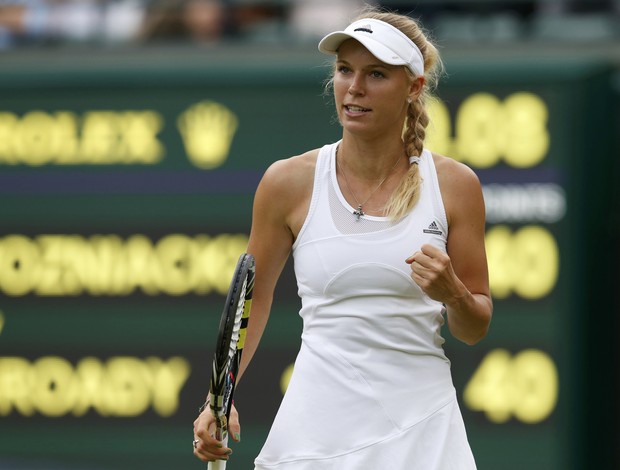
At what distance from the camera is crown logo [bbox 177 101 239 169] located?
6141 millimetres

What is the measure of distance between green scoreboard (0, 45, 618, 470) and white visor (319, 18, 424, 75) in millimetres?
2788

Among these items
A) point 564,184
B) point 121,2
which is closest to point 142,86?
point 121,2

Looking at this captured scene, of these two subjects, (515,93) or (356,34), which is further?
(515,93)

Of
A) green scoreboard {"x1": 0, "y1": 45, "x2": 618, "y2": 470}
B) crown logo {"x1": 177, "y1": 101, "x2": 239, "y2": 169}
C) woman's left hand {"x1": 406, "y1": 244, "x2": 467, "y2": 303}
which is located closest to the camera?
woman's left hand {"x1": 406, "y1": 244, "x2": 467, "y2": 303}

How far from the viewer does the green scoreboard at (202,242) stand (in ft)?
19.6

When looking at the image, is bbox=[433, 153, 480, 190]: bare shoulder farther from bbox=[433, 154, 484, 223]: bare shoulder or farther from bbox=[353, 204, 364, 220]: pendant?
bbox=[353, 204, 364, 220]: pendant

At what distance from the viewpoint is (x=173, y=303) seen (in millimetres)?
6168

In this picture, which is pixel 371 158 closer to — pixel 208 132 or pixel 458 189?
pixel 458 189

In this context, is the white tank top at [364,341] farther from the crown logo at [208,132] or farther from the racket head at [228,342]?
the crown logo at [208,132]

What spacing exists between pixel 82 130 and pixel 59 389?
3.64 ft

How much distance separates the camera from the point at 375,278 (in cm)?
306

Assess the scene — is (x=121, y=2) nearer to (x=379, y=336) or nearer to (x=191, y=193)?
(x=191, y=193)

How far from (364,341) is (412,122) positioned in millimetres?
540

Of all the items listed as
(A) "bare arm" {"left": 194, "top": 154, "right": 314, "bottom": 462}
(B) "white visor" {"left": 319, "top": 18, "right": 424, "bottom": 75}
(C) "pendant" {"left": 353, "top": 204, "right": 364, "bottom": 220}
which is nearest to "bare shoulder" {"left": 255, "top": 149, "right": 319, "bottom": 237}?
(A) "bare arm" {"left": 194, "top": 154, "right": 314, "bottom": 462}
